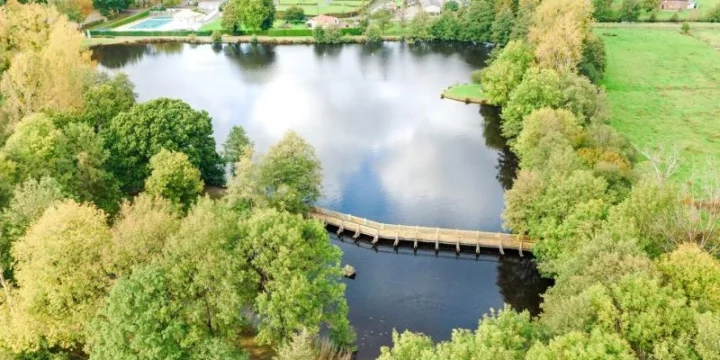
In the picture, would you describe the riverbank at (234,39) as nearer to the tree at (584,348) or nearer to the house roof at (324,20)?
the house roof at (324,20)

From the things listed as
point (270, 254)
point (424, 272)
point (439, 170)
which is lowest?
point (424, 272)

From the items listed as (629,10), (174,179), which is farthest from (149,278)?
(629,10)

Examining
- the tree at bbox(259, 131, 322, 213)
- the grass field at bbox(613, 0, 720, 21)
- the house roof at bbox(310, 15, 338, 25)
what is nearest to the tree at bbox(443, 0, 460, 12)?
the house roof at bbox(310, 15, 338, 25)

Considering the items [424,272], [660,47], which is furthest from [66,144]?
[660,47]

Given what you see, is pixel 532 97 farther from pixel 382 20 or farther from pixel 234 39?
pixel 234 39

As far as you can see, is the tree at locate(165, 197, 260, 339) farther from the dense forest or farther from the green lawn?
the green lawn

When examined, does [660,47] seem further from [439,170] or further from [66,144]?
[66,144]
